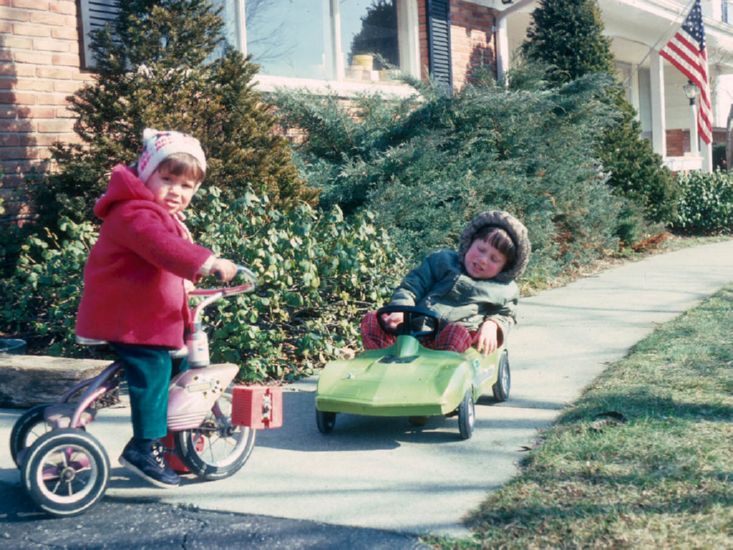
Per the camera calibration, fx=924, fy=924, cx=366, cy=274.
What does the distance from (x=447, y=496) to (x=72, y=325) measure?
2911 mm

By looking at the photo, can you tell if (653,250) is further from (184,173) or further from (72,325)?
(184,173)

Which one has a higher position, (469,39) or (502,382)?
(469,39)

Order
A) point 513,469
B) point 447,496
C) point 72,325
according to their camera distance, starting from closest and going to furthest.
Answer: point 447,496, point 513,469, point 72,325

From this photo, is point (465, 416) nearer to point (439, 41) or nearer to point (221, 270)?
point (221, 270)

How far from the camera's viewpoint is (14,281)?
5.93 meters

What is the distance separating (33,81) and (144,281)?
421 cm

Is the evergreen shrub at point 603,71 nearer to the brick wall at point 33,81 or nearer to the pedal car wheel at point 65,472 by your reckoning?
the brick wall at point 33,81

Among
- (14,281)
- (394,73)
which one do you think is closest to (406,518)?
(14,281)

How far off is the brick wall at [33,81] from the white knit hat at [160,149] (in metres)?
3.62

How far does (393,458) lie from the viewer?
13.3 feet

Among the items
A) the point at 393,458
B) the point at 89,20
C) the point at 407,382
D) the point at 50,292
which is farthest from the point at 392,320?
the point at 89,20

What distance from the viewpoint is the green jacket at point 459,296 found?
4898mm

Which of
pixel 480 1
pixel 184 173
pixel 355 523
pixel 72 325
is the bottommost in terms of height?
pixel 355 523

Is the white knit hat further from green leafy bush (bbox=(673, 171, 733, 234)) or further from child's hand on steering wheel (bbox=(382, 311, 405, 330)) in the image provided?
green leafy bush (bbox=(673, 171, 733, 234))
